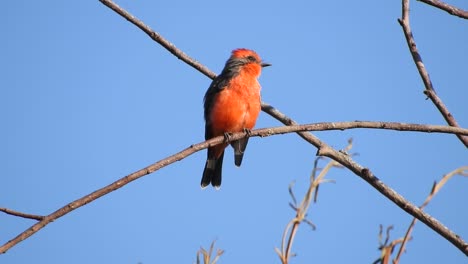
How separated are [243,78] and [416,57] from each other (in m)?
3.03

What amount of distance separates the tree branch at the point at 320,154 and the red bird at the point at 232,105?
2.23 metres

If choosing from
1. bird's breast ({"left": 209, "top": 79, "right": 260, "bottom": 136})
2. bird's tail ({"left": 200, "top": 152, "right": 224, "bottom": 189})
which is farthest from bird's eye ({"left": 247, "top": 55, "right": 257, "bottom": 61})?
bird's tail ({"left": 200, "top": 152, "right": 224, "bottom": 189})

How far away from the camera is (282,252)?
2.38m

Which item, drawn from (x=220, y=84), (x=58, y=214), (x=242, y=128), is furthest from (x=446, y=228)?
(x=220, y=84)

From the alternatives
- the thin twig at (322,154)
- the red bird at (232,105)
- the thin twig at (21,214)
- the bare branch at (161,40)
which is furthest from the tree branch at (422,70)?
the thin twig at (21,214)

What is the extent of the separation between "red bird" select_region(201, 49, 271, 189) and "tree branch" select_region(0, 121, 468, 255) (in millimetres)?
2235

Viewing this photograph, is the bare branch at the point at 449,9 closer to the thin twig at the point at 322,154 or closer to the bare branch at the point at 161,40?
the thin twig at the point at 322,154

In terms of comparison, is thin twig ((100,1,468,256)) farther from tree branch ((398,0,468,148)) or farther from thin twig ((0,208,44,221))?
thin twig ((0,208,44,221))

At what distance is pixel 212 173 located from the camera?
24.9 ft

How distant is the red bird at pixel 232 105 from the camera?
677 cm

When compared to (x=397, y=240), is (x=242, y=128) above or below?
above

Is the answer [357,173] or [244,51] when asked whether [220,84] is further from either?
[357,173]

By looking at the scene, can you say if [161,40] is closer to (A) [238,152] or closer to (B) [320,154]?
(B) [320,154]

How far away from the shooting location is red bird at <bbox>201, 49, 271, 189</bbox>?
6.77m
